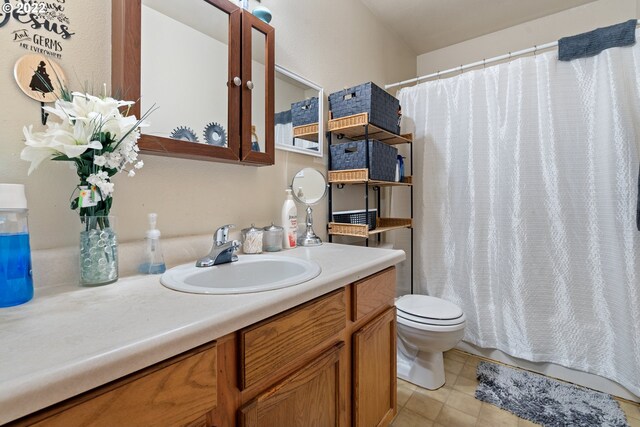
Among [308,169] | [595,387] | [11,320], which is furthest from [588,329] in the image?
[11,320]

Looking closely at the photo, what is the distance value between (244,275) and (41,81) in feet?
2.57

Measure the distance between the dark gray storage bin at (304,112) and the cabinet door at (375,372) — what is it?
1.04 m

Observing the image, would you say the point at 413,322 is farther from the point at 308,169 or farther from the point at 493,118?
the point at 493,118

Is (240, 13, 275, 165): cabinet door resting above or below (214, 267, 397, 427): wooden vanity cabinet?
above

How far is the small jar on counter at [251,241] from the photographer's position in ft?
3.80

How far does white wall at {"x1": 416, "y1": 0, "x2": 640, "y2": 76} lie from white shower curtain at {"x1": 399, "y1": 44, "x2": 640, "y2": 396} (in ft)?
2.65

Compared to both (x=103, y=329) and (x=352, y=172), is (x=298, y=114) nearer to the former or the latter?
(x=352, y=172)

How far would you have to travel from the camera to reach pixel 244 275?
1.02 metres

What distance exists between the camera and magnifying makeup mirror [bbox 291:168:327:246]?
141 centimetres

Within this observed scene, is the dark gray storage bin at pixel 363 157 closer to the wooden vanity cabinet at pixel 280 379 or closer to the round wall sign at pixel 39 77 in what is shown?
the wooden vanity cabinet at pixel 280 379

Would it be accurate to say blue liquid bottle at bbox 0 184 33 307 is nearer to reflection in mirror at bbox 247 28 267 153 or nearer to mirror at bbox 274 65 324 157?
reflection in mirror at bbox 247 28 267 153

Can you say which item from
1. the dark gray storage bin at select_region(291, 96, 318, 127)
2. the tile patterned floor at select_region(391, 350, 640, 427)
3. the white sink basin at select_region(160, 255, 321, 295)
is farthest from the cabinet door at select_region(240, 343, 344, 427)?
the dark gray storage bin at select_region(291, 96, 318, 127)

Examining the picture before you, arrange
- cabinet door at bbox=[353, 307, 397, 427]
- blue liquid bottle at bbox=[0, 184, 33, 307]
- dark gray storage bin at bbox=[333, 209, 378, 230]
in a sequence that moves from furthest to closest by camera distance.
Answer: dark gray storage bin at bbox=[333, 209, 378, 230] → cabinet door at bbox=[353, 307, 397, 427] → blue liquid bottle at bbox=[0, 184, 33, 307]

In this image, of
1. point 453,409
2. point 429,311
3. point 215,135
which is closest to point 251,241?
point 215,135
